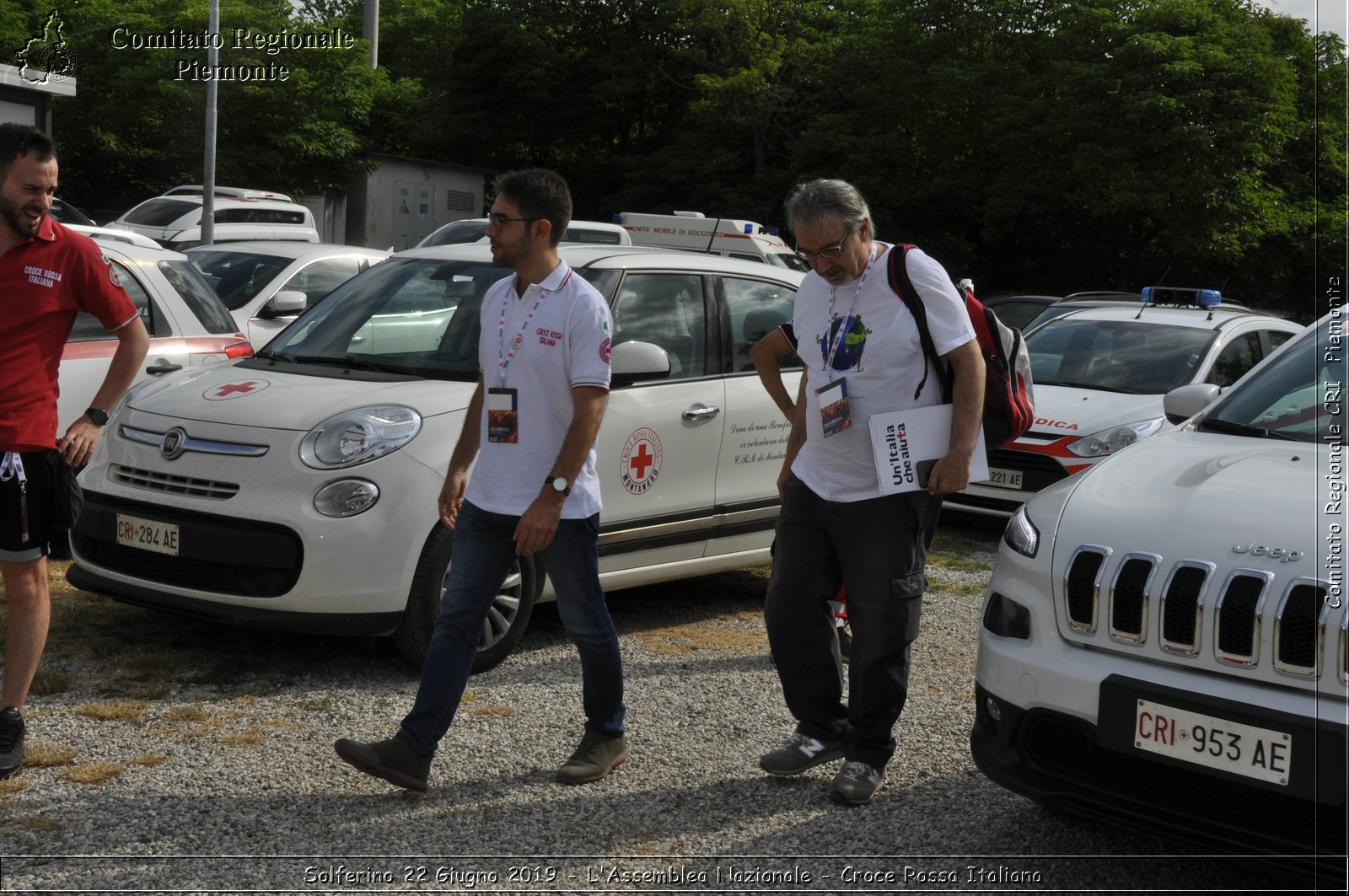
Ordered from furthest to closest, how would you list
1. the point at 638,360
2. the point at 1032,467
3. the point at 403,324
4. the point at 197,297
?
the point at 1032,467 → the point at 197,297 → the point at 403,324 → the point at 638,360

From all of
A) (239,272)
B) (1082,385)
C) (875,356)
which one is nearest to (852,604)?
(875,356)

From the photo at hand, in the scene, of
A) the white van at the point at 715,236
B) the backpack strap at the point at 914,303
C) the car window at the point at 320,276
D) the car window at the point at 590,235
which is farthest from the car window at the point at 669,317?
the car window at the point at 590,235

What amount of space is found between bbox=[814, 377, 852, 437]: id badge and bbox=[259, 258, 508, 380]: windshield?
1.82m

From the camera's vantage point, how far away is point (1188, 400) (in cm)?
484

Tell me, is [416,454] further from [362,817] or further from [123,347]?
[362,817]

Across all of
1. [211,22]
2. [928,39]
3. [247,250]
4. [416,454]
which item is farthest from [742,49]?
[416,454]

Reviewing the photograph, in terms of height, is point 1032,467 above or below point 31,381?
below

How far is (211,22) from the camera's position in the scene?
23.8m

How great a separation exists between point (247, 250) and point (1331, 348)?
9.54 m

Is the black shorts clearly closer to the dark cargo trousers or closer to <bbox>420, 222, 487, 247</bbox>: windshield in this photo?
the dark cargo trousers

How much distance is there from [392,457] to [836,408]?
1.72 metres

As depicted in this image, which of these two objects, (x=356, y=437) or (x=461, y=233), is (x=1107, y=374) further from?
(x=461, y=233)

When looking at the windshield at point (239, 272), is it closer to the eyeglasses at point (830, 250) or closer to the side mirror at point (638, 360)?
the side mirror at point (638, 360)

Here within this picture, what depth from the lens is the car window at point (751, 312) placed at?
21.1 feet
